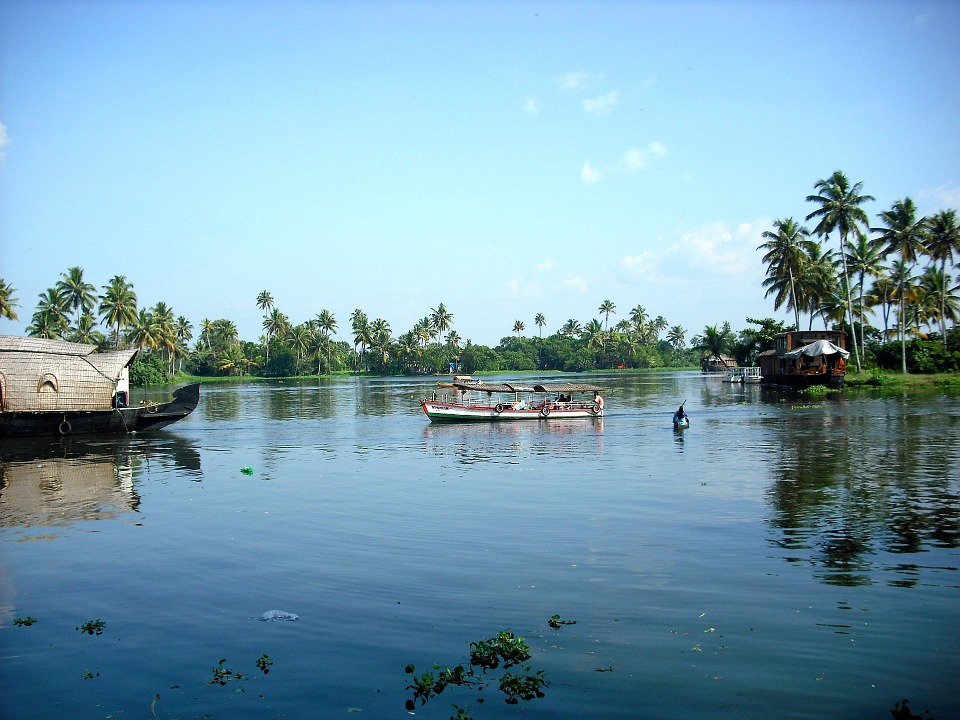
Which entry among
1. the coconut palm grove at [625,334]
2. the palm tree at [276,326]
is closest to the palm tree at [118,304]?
the coconut palm grove at [625,334]

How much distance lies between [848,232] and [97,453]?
68.7 metres

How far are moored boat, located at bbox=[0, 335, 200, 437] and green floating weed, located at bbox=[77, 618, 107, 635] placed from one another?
31890mm

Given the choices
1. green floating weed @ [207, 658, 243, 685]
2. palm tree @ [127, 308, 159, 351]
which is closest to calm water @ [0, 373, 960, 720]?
green floating weed @ [207, 658, 243, 685]

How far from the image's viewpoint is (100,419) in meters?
39.0

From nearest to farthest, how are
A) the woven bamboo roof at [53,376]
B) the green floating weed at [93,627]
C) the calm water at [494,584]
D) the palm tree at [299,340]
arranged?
the calm water at [494,584], the green floating weed at [93,627], the woven bamboo roof at [53,376], the palm tree at [299,340]

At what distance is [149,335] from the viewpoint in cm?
10906

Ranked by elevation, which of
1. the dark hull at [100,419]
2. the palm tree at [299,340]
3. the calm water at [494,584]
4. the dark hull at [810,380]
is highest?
the palm tree at [299,340]

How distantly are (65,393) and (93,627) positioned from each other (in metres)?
32.5

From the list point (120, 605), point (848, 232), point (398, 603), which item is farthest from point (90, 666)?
point (848, 232)

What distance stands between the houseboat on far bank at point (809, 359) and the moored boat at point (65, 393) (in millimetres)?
56649

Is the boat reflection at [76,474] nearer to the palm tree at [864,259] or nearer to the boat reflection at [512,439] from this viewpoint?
the boat reflection at [512,439]

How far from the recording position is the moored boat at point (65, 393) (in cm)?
3631

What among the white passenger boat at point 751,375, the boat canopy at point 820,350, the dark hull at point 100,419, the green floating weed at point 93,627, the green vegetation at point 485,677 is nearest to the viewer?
the green vegetation at point 485,677

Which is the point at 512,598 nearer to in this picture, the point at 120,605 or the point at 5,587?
the point at 120,605
